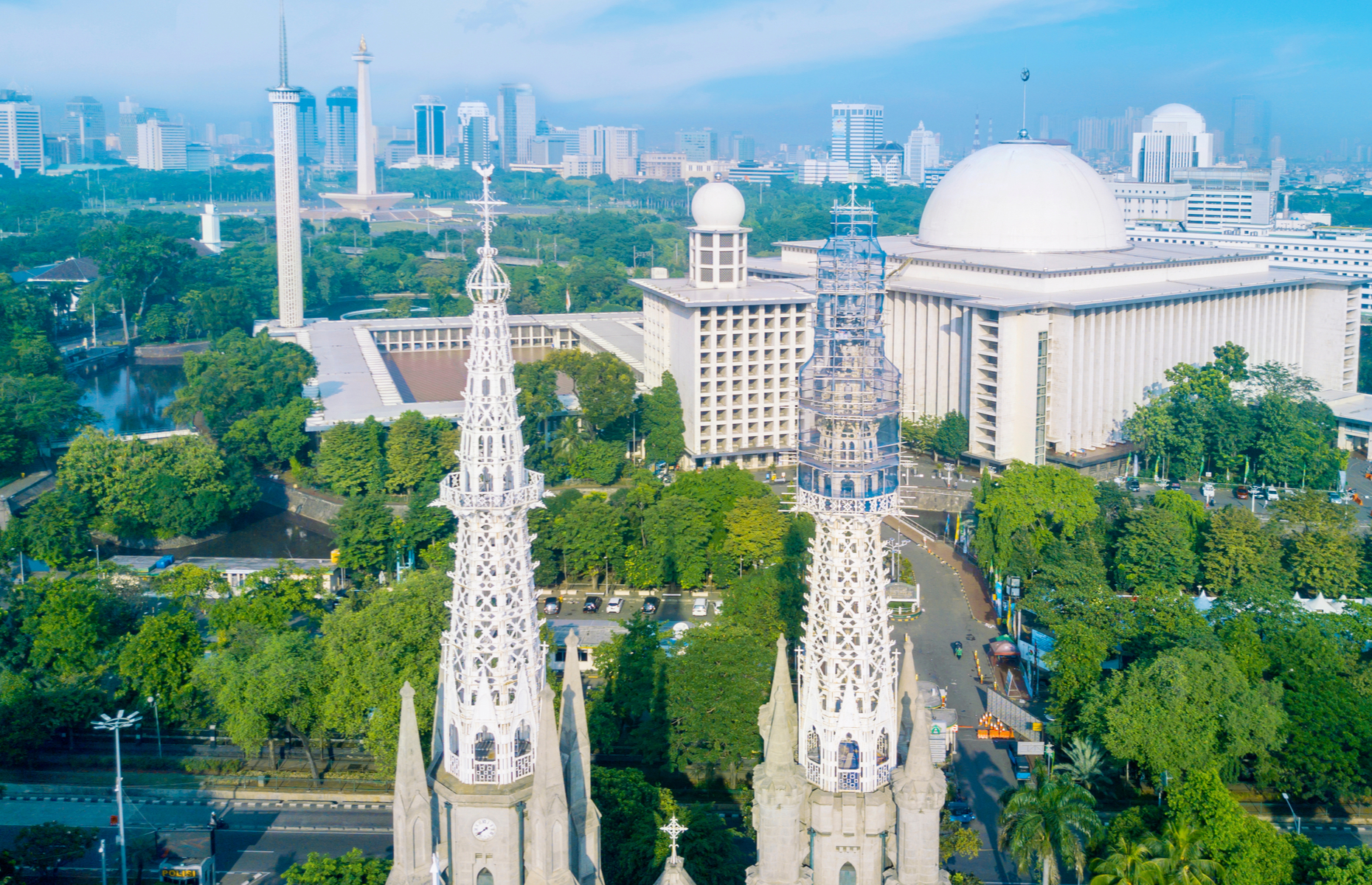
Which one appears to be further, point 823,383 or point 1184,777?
point 1184,777

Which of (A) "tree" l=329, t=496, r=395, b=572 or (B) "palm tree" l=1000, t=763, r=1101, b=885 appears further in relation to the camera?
(A) "tree" l=329, t=496, r=395, b=572

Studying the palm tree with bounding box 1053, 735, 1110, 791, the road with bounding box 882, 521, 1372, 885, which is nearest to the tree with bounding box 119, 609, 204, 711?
the road with bounding box 882, 521, 1372, 885

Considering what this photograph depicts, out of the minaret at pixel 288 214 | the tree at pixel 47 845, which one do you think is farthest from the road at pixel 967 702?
the minaret at pixel 288 214

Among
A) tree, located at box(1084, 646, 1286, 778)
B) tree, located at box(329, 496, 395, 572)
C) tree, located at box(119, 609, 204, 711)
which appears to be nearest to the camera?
tree, located at box(1084, 646, 1286, 778)

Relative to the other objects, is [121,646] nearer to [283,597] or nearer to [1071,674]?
[283,597]

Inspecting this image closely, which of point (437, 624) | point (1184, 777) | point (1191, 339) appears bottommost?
point (1184, 777)

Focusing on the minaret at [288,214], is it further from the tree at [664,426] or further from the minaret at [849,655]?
the minaret at [849,655]

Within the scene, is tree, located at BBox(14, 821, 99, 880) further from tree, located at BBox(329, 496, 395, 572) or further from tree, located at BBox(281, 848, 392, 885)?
tree, located at BBox(329, 496, 395, 572)

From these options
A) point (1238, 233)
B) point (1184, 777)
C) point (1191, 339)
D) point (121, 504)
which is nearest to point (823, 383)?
point (1184, 777)
